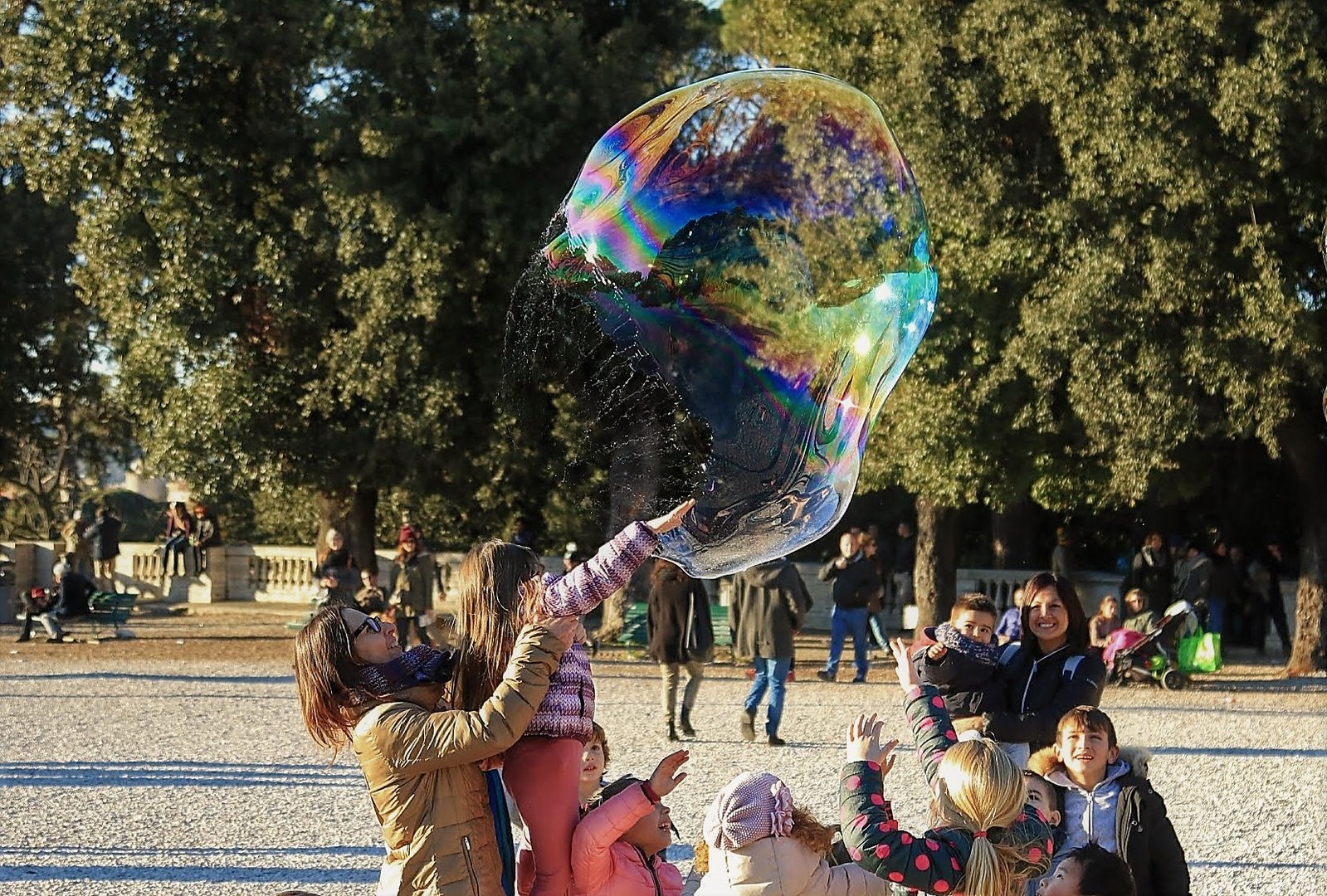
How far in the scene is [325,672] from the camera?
4.05 meters

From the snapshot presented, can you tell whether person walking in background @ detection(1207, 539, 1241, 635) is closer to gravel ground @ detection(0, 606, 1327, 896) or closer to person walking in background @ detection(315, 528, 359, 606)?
gravel ground @ detection(0, 606, 1327, 896)

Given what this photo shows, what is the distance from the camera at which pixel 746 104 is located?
6.17m

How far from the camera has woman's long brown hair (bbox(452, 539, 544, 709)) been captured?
4.14 m

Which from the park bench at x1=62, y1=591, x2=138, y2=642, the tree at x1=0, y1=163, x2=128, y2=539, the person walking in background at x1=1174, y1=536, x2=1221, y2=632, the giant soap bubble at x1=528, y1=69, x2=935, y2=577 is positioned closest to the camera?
the giant soap bubble at x1=528, y1=69, x2=935, y2=577

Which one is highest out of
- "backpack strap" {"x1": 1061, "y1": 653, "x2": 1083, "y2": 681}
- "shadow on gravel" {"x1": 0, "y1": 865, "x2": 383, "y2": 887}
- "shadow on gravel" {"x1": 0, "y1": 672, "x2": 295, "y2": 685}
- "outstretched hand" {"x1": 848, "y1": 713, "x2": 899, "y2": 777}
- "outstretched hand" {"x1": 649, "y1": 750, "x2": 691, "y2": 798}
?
"backpack strap" {"x1": 1061, "y1": 653, "x2": 1083, "y2": 681}

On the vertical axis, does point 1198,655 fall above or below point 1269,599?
below

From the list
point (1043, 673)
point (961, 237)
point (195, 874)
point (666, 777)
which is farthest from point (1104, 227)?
point (666, 777)

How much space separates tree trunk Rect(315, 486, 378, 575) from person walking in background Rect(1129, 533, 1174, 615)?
1107cm

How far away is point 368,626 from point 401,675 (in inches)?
6.1

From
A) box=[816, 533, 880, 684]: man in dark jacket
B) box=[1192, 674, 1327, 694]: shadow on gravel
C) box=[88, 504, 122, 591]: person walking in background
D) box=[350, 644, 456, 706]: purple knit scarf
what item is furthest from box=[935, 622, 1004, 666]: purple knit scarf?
box=[88, 504, 122, 591]: person walking in background

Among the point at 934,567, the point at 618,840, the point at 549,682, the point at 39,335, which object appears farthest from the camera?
the point at 39,335

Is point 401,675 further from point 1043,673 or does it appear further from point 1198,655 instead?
point 1198,655

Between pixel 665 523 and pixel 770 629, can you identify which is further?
pixel 770 629

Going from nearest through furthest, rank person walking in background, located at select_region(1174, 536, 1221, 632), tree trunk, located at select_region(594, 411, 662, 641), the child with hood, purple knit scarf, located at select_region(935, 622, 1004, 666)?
the child with hood → tree trunk, located at select_region(594, 411, 662, 641) → purple knit scarf, located at select_region(935, 622, 1004, 666) → person walking in background, located at select_region(1174, 536, 1221, 632)
